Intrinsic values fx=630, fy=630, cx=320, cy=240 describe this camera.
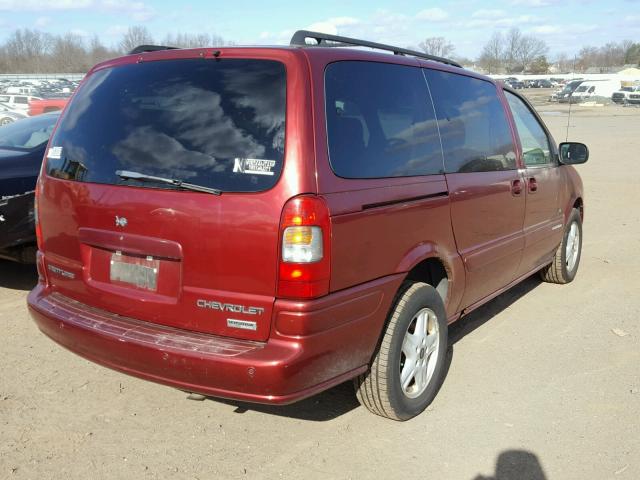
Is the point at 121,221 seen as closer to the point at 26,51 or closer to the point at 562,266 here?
the point at 562,266

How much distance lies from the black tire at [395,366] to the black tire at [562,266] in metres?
2.91

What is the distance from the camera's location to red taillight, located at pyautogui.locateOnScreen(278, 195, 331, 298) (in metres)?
2.74

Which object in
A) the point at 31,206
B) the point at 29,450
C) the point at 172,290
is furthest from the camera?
the point at 31,206

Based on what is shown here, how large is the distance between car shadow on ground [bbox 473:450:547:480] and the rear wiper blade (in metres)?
1.88

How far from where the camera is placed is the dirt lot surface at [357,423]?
3111 millimetres

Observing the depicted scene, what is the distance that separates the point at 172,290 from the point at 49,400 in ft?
4.51

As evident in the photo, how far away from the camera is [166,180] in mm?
2934

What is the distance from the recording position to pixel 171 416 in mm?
3580

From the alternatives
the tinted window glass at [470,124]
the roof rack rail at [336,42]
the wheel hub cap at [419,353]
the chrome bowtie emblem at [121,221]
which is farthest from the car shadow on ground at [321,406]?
the roof rack rail at [336,42]

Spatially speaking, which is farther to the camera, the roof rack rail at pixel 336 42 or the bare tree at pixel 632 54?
the bare tree at pixel 632 54

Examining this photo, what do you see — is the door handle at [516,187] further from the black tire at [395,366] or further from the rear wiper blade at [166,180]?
the rear wiper blade at [166,180]

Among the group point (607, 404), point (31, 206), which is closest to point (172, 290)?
point (607, 404)

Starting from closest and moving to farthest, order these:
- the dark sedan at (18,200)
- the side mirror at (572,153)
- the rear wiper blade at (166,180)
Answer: the rear wiper blade at (166,180) → the dark sedan at (18,200) → the side mirror at (572,153)

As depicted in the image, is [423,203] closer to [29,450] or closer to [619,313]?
[29,450]
